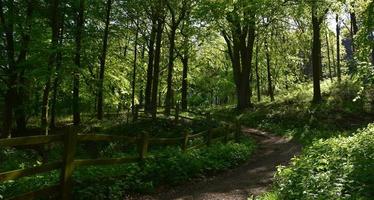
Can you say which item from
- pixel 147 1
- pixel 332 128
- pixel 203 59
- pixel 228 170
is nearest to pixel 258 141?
pixel 332 128

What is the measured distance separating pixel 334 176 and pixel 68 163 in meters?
5.04

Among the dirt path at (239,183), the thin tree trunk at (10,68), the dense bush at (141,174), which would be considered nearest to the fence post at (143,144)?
the dense bush at (141,174)

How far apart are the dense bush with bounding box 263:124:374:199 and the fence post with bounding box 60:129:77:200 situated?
3.98m

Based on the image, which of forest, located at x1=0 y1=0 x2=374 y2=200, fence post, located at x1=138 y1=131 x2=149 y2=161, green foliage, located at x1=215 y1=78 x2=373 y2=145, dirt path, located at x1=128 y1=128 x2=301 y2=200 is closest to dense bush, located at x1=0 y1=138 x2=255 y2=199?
forest, located at x1=0 y1=0 x2=374 y2=200

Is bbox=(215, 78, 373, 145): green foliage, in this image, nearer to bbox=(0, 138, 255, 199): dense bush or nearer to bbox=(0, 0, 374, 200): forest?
bbox=(0, 0, 374, 200): forest

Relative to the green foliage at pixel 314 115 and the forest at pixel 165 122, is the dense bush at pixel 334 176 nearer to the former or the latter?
the forest at pixel 165 122

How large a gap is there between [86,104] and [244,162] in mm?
12665

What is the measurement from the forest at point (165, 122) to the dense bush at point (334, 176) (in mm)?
35

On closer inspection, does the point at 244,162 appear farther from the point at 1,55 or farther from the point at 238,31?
the point at 238,31

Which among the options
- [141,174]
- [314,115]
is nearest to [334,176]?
[141,174]

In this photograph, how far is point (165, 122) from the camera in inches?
1100

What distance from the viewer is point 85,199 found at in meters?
9.07

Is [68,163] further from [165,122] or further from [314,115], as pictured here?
[314,115]

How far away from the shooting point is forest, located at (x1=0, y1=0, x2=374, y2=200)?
9062 millimetres
